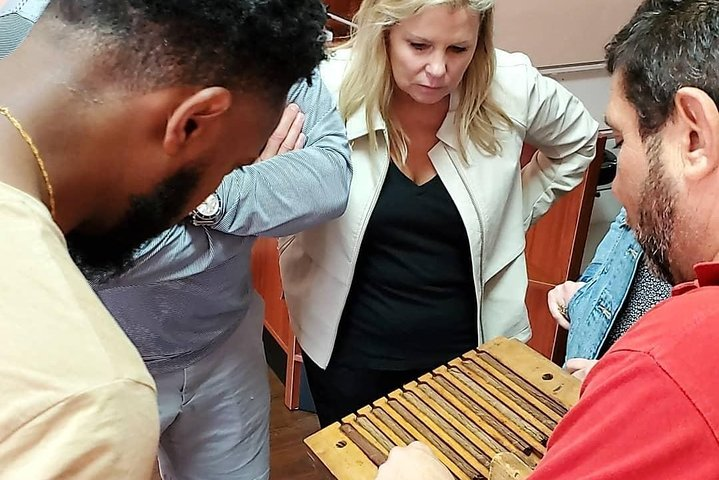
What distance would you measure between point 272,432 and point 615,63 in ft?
6.01

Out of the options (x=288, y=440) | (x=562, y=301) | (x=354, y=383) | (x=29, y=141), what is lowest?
(x=288, y=440)

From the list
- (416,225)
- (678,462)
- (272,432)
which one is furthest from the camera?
(272,432)

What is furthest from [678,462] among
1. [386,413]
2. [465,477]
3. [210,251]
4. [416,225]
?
[416,225]

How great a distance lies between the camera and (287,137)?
1.22 meters

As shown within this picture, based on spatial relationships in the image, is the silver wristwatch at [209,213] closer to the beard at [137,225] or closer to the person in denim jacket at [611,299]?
the beard at [137,225]

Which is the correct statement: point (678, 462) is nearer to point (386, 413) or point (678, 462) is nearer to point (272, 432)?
point (386, 413)

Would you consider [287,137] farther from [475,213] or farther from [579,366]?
[579,366]

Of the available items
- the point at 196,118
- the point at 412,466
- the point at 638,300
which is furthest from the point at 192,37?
the point at 638,300

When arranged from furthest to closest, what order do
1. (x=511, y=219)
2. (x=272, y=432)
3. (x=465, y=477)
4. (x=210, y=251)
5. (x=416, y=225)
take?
(x=272, y=432) → (x=511, y=219) → (x=416, y=225) → (x=210, y=251) → (x=465, y=477)

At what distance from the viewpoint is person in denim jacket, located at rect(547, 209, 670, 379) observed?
130 centimetres

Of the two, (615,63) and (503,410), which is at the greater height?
(615,63)

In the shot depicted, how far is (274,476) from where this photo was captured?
2246 mm

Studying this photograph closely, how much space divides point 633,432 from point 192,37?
52cm

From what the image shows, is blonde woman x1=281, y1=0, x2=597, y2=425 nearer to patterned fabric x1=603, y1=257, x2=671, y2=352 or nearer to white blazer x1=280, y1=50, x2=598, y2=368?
white blazer x1=280, y1=50, x2=598, y2=368
